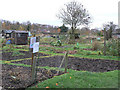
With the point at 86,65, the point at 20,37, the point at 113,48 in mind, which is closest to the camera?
the point at 86,65

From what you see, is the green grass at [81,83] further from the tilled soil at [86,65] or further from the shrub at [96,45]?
the shrub at [96,45]

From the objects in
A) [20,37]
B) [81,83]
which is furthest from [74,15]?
[81,83]

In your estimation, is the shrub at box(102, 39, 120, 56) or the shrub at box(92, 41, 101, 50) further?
the shrub at box(92, 41, 101, 50)

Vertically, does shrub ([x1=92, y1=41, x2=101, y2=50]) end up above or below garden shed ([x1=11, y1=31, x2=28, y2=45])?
below

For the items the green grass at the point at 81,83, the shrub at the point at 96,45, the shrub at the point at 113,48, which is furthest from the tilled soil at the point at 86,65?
the shrub at the point at 96,45

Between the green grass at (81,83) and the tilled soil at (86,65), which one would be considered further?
the tilled soil at (86,65)

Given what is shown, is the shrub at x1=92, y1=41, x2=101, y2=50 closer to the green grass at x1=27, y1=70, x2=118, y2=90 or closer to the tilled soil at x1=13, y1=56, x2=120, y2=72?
the tilled soil at x1=13, y1=56, x2=120, y2=72

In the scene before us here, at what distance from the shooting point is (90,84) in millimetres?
4898

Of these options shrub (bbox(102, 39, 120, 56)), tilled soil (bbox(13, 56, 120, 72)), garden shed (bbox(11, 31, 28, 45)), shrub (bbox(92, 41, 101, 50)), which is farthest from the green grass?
garden shed (bbox(11, 31, 28, 45))

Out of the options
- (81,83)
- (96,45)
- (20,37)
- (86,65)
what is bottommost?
(86,65)

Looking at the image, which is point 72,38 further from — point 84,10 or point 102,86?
point 102,86

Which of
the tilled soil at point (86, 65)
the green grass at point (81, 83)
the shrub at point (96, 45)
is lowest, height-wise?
the tilled soil at point (86, 65)

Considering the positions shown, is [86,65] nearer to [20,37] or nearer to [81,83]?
[81,83]

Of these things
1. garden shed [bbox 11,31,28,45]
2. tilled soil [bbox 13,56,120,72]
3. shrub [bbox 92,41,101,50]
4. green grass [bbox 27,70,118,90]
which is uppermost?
garden shed [bbox 11,31,28,45]
